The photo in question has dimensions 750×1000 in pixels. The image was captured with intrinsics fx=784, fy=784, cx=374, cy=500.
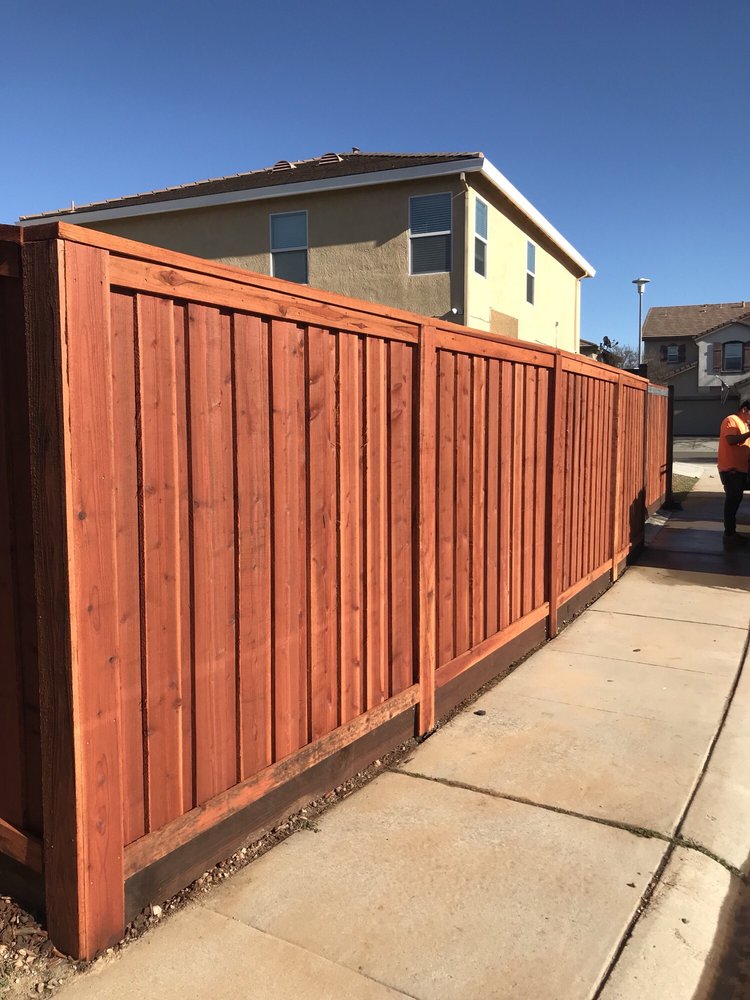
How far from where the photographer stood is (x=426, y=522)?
13.6 ft

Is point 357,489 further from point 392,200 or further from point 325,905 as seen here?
point 392,200

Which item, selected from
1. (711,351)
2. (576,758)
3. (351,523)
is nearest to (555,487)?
(576,758)

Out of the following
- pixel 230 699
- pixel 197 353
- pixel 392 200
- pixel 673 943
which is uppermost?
pixel 392 200

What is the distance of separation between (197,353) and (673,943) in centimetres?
→ 251

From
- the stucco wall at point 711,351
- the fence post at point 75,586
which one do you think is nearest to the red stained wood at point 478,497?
the fence post at point 75,586

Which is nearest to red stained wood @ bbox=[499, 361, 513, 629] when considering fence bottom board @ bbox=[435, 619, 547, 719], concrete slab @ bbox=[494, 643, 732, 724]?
fence bottom board @ bbox=[435, 619, 547, 719]

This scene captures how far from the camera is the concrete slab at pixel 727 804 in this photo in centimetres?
318

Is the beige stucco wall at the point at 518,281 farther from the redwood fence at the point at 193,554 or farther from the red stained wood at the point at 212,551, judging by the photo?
the red stained wood at the point at 212,551

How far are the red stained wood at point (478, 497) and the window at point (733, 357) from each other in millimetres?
52985

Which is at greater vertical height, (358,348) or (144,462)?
(358,348)

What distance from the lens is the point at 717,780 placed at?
12.3ft

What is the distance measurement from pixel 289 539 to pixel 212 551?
17.6 inches

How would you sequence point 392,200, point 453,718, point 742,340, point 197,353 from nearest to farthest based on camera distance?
point 197,353, point 453,718, point 392,200, point 742,340

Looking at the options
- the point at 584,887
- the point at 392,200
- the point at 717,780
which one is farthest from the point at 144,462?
the point at 392,200
